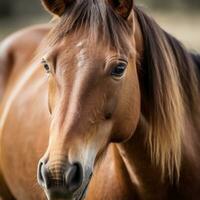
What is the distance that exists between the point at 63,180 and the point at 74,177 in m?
0.05

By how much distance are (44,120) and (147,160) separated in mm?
1186

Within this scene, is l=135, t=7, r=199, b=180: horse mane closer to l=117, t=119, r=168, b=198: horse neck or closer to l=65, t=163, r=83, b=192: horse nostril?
l=117, t=119, r=168, b=198: horse neck

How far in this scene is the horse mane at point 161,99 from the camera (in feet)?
12.2

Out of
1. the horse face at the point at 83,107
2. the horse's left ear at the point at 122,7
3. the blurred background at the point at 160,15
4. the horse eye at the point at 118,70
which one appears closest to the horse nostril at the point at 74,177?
the horse face at the point at 83,107

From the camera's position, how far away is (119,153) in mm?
3922

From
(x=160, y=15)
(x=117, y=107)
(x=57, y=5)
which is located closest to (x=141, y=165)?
(x=117, y=107)

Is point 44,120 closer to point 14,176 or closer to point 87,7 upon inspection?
point 14,176

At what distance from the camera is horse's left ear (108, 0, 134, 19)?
3.56 m

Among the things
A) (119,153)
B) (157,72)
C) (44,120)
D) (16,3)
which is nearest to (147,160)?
(119,153)

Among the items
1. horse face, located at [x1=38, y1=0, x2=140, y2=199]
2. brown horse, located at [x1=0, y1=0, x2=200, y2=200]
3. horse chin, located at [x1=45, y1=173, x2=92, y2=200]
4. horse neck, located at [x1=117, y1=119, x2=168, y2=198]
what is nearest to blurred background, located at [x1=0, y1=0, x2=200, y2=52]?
brown horse, located at [x1=0, y1=0, x2=200, y2=200]

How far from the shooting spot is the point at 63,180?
123 inches

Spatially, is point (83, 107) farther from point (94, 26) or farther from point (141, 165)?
point (141, 165)

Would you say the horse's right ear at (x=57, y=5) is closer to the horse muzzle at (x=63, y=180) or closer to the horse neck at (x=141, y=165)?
the horse neck at (x=141, y=165)

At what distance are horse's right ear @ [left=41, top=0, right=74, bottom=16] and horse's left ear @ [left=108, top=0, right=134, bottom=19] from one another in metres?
0.22
